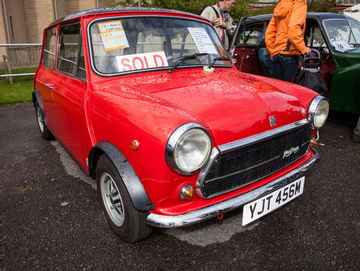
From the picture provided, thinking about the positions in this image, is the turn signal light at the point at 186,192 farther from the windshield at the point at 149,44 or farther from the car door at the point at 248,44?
the car door at the point at 248,44

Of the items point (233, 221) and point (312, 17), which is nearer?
point (233, 221)

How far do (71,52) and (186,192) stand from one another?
6.17 feet

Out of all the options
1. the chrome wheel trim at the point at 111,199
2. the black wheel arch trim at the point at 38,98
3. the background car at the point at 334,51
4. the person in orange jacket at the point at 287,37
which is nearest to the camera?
the chrome wheel trim at the point at 111,199

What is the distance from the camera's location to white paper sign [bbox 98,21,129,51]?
7.95 feet

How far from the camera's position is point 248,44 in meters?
5.82

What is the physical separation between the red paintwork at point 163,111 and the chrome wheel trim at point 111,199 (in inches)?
12.4

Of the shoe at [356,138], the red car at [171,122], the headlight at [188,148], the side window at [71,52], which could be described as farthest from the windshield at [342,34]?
the headlight at [188,148]

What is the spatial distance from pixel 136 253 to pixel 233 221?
0.82 metres

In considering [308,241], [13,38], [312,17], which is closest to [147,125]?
[308,241]

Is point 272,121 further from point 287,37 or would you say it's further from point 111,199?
point 287,37

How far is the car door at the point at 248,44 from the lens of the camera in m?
5.60

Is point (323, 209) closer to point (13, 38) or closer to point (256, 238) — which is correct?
point (256, 238)

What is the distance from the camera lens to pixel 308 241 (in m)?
2.17

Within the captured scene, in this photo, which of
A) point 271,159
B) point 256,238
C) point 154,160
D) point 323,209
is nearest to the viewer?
point 154,160
